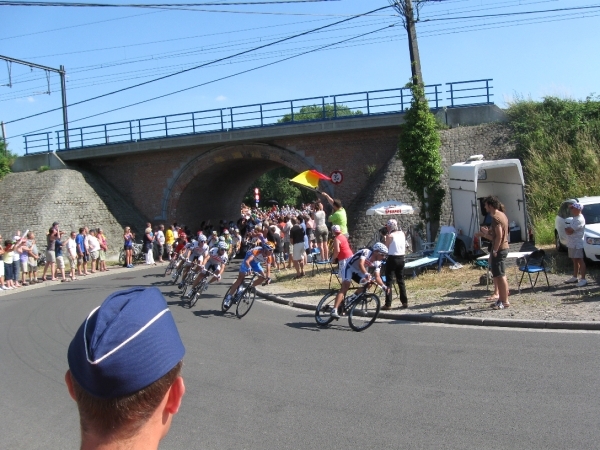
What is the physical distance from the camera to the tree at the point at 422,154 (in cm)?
2069

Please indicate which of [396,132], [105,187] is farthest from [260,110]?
[105,187]

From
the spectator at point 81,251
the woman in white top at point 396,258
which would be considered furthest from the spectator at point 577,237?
the spectator at point 81,251

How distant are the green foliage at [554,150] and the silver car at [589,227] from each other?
419cm

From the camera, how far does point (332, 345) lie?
1000cm

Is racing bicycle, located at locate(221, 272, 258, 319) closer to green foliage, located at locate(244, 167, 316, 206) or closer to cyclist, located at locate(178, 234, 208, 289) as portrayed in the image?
cyclist, located at locate(178, 234, 208, 289)

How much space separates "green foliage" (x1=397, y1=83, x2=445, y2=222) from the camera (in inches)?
814

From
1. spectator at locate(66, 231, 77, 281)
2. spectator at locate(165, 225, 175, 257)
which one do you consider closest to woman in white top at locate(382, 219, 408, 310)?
spectator at locate(66, 231, 77, 281)

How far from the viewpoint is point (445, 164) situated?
26.3m

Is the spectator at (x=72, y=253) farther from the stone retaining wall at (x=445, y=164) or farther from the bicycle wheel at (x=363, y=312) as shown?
the bicycle wheel at (x=363, y=312)

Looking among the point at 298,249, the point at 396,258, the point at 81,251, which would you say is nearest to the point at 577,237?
the point at 396,258

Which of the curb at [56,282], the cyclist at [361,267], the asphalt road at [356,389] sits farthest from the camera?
the curb at [56,282]

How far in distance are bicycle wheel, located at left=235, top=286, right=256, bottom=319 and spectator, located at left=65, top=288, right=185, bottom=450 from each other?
37.7 ft

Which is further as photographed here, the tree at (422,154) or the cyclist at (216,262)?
the tree at (422,154)

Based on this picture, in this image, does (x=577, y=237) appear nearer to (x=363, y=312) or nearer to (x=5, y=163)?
(x=363, y=312)
